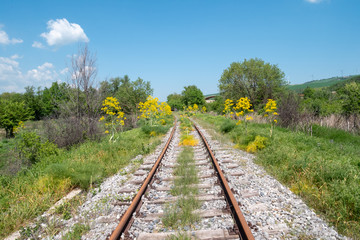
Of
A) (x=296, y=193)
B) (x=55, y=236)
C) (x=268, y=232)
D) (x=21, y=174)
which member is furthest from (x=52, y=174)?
(x=296, y=193)

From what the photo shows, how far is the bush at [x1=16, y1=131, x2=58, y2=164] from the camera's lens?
6555 millimetres

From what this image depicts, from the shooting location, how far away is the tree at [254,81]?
1212 inches

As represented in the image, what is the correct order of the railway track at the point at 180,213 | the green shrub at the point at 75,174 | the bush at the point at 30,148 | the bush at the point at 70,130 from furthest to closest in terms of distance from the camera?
the bush at the point at 70,130 < the bush at the point at 30,148 < the green shrub at the point at 75,174 < the railway track at the point at 180,213

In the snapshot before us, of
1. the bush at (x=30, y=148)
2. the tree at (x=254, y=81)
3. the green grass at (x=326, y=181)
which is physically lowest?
the green grass at (x=326, y=181)

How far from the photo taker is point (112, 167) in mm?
6066

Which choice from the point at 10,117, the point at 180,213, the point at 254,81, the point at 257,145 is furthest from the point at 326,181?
the point at 10,117

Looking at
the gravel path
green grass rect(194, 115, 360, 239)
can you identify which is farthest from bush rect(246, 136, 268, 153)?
the gravel path

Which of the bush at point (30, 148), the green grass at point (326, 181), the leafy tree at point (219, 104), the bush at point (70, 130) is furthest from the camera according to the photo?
the leafy tree at point (219, 104)

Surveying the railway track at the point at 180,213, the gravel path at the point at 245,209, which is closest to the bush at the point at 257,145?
the gravel path at the point at 245,209

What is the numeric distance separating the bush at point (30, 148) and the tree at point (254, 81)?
28310 mm

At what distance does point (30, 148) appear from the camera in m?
6.75

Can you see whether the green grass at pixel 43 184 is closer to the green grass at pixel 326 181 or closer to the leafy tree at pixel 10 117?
the green grass at pixel 326 181

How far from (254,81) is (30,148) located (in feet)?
103

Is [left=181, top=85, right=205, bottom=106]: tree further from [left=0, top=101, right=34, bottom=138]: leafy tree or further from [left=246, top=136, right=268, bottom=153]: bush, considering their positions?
[left=246, top=136, right=268, bottom=153]: bush
